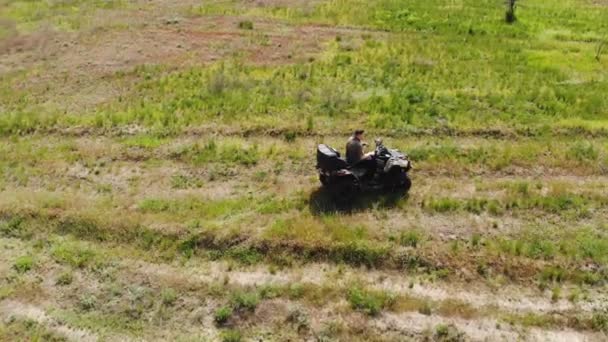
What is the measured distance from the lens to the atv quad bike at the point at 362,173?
16.2m

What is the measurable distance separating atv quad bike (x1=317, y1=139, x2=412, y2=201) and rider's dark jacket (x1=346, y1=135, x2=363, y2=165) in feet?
0.55

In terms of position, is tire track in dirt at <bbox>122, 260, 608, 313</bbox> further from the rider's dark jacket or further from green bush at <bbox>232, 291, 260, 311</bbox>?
the rider's dark jacket

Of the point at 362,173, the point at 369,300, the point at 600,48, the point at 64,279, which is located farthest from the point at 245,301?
the point at 600,48

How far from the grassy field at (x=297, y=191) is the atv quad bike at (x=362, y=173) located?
17.1 inches

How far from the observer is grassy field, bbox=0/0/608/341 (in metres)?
13.2

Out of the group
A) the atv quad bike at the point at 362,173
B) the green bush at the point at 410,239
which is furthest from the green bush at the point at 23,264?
the green bush at the point at 410,239

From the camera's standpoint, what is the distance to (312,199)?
55.8ft

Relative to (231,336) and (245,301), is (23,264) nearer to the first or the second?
(245,301)

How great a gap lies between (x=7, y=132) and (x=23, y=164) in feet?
9.68

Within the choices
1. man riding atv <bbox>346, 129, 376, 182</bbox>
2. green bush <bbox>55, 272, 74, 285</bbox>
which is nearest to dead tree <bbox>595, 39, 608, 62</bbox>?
man riding atv <bbox>346, 129, 376, 182</bbox>

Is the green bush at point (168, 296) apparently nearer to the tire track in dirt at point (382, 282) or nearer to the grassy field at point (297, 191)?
the grassy field at point (297, 191)

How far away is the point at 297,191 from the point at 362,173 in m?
2.04

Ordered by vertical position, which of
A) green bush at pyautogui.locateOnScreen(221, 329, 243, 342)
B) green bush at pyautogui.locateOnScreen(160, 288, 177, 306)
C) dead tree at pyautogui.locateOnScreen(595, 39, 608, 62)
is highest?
dead tree at pyautogui.locateOnScreen(595, 39, 608, 62)

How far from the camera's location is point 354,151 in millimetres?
16703
